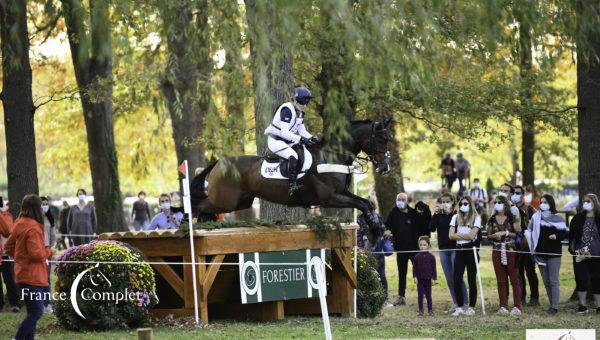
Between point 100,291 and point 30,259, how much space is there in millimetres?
1810

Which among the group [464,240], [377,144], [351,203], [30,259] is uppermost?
[377,144]

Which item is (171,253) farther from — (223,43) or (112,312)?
(223,43)

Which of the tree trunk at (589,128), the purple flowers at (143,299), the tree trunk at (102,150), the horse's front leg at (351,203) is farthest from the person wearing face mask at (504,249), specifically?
the tree trunk at (102,150)

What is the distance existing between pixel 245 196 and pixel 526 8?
786 cm

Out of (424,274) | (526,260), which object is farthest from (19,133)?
(526,260)

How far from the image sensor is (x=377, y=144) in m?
16.6

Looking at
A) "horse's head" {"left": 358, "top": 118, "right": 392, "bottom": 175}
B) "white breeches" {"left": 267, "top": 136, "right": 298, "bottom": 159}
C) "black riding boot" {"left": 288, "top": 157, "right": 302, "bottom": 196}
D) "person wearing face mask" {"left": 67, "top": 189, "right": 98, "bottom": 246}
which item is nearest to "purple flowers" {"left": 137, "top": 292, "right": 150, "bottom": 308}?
"black riding boot" {"left": 288, "top": 157, "right": 302, "bottom": 196}

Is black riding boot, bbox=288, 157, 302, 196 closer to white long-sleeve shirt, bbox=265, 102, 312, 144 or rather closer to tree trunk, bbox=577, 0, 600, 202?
white long-sleeve shirt, bbox=265, 102, 312, 144

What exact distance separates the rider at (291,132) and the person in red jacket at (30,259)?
4.32 metres

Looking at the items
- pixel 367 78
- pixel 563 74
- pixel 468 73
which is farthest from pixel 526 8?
pixel 563 74

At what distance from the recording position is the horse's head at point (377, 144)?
16.6 metres

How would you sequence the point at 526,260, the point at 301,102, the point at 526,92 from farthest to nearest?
the point at 526,92
the point at 526,260
the point at 301,102

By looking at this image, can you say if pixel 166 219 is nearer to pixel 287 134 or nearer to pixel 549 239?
pixel 287 134

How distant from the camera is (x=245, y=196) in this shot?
17.7 meters
